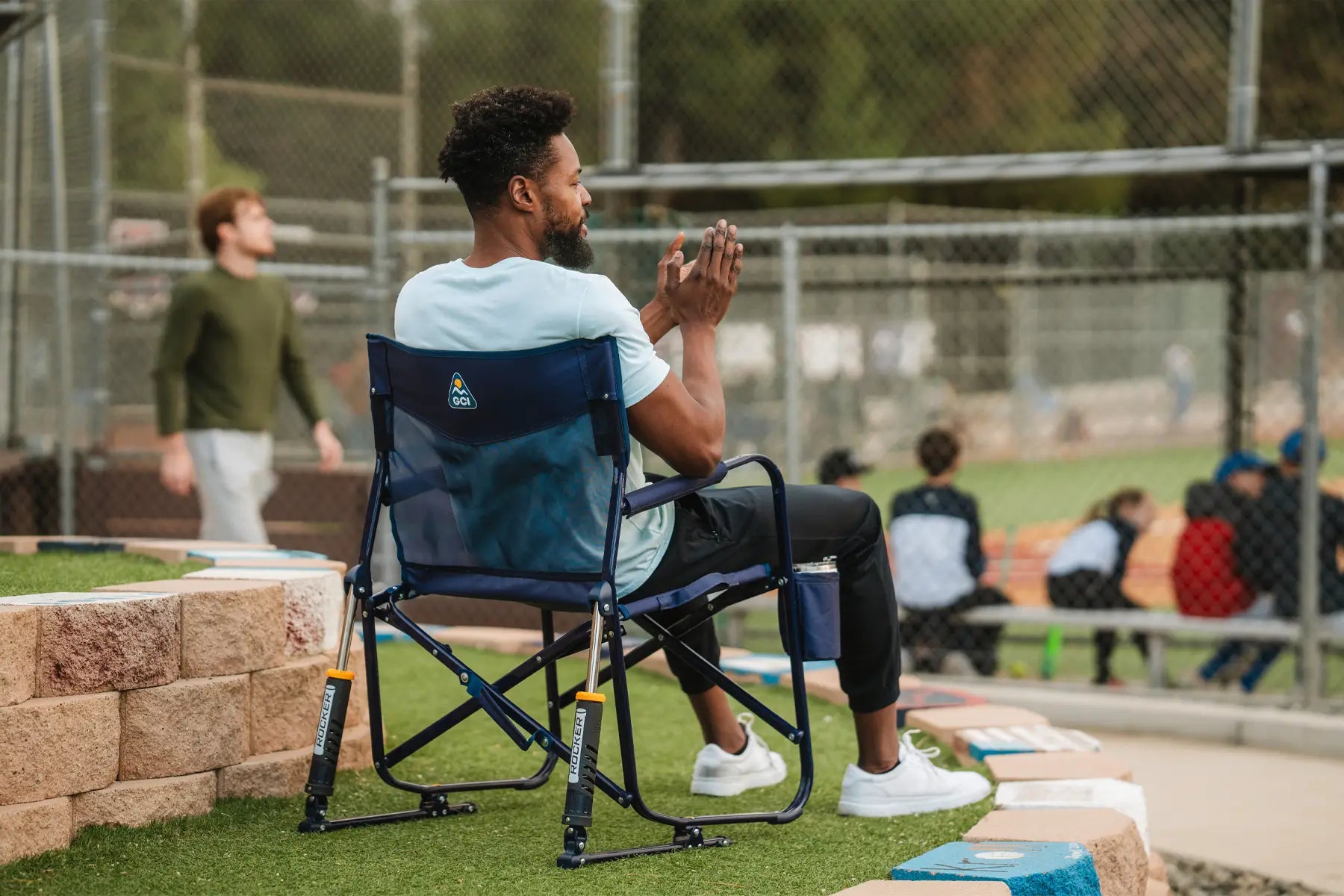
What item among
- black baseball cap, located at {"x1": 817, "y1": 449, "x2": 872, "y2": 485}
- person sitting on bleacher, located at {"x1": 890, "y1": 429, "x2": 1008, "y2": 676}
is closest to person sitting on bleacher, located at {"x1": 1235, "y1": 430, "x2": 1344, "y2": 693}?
person sitting on bleacher, located at {"x1": 890, "y1": 429, "x2": 1008, "y2": 676}

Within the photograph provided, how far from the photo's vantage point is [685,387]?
324 cm

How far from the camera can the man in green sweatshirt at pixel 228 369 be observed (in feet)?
21.0

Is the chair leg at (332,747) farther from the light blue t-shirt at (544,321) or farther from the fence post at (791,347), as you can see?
the fence post at (791,347)

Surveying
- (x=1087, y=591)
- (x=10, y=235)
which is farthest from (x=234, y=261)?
(x=1087, y=591)

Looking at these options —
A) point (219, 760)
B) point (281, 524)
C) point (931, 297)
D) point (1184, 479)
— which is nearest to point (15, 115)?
point (281, 524)

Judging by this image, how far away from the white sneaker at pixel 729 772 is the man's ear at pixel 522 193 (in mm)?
1439

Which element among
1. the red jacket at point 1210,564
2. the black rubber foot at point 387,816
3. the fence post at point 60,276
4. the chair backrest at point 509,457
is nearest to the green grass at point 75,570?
the black rubber foot at point 387,816

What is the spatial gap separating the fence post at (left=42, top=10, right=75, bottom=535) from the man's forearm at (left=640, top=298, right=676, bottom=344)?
16.8ft

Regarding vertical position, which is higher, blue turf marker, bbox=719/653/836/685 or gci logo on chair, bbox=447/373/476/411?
gci logo on chair, bbox=447/373/476/411

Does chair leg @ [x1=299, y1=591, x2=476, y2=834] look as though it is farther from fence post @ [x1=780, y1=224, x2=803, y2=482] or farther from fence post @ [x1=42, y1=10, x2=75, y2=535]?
fence post @ [x1=42, y1=10, x2=75, y2=535]

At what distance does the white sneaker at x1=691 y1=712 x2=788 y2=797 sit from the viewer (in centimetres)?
399

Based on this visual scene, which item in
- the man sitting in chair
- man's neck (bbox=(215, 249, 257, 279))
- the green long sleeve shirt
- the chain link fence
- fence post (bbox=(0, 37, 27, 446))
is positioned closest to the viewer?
the man sitting in chair

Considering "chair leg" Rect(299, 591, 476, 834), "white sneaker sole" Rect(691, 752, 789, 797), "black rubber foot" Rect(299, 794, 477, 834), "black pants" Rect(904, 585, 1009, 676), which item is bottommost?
"black pants" Rect(904, 585, 1009, 676)

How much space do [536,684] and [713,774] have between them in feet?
5.36
